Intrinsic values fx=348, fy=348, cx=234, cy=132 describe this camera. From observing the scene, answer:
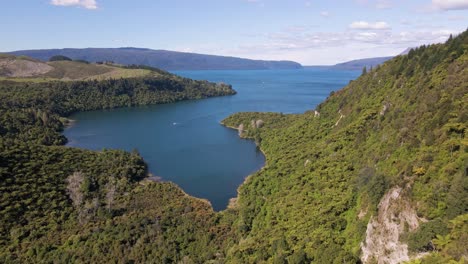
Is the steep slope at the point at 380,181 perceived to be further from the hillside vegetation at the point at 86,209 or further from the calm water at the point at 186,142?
the calm water at the point at 186,142

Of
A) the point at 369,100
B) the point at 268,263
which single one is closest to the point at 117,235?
the point at 268,263

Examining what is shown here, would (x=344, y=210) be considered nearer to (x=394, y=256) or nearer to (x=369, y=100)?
(x=394, y=256)

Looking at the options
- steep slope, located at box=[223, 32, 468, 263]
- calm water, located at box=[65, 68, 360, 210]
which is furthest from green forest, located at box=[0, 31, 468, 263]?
calm water, located at box=[65, 68, 360, 210]

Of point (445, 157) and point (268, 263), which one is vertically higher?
point (445, 157)

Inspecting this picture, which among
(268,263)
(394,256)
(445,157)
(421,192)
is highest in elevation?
(445,157)

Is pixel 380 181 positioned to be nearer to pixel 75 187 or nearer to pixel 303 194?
pixel 303 194

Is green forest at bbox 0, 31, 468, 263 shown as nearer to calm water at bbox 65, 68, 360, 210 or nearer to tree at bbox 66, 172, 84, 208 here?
tree at bbox 66, 172, 84, 208

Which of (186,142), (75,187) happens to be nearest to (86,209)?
(75,187)
